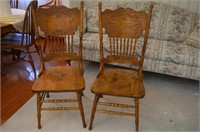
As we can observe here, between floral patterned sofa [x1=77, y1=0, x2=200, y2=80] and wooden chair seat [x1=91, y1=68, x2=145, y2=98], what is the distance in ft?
2.13

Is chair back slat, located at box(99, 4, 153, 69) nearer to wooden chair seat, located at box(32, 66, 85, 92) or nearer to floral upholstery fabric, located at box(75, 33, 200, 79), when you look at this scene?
wooden chair seat, located at box(32, 66, 85, 92)

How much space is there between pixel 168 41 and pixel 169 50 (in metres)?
0.33

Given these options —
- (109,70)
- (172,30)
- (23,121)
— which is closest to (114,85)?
(109,70)

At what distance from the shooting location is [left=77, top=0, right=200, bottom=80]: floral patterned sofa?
2238 mm

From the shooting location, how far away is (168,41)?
2.59 m

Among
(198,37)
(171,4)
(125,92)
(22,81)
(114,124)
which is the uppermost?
(171,4)

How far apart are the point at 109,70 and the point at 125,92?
0.38m

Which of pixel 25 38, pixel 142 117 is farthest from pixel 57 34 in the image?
pixel 142 117

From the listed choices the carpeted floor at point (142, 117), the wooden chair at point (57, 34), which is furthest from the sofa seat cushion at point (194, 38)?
the wooden chair at point (57, 34)

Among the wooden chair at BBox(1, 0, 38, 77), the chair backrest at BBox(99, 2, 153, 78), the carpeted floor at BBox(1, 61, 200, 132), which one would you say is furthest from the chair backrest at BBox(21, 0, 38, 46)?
the chair backrest at BBox(99, 2, 153, 78)

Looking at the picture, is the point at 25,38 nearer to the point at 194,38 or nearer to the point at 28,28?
the point at 28,28

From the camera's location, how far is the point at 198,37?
2361 millimetres

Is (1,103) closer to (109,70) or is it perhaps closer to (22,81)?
(22,81)

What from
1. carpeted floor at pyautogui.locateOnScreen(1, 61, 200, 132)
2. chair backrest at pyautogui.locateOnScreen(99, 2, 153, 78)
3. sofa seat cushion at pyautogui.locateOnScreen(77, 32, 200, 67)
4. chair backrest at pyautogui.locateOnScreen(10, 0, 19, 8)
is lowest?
carpeted floor at pyautogui.locateOnScreen(1, 61, 200, 132)
